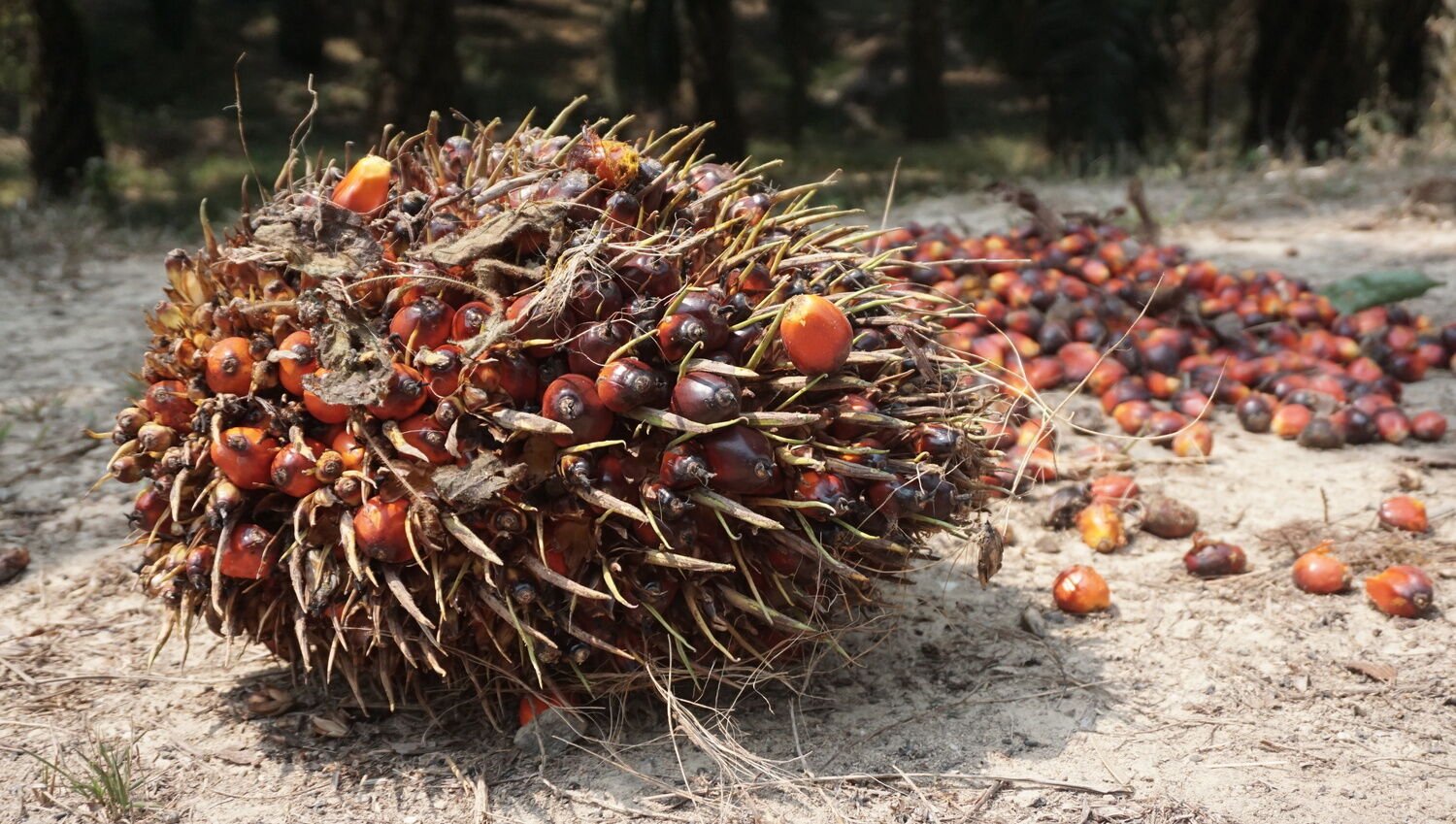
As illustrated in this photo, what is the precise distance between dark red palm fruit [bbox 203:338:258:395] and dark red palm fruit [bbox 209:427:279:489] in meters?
0.09

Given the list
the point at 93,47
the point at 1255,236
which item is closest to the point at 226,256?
the point at 1255,236

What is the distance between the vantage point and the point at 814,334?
213 cm

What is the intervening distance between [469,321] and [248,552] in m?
0.59

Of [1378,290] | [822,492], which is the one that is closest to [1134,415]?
[1378,290]

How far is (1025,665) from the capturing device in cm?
273

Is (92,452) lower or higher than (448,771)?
higher

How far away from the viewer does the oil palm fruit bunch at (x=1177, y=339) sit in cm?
407

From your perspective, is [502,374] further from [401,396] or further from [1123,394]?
[1123,394]

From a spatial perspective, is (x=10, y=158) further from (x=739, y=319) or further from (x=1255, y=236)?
(x=739, y=319)

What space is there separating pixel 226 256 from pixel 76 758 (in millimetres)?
1059

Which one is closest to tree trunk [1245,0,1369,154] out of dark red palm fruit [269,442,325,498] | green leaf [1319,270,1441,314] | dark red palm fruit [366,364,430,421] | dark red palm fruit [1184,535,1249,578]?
green leaf [1319,270,1441,314]

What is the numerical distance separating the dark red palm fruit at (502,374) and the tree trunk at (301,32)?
19.0m

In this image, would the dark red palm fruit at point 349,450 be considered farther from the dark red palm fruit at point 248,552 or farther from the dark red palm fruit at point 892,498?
the dark red palm fruit at point 892,498

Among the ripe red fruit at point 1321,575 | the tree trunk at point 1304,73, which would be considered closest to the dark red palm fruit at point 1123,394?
the ripe red fruit at point 1321,575
